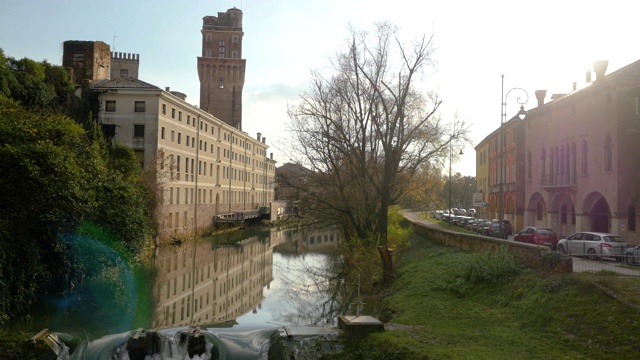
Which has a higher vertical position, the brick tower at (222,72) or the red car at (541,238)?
the brick tower at (222,72)

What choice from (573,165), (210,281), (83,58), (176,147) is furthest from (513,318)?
(83,58)

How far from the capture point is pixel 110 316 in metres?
18.1

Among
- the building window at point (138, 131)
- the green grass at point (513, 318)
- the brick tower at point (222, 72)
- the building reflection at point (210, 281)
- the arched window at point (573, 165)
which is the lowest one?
the building reflection at point (210, 281)

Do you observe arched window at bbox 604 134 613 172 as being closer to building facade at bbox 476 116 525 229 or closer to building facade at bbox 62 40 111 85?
building facade at bbox 476 116 525 229

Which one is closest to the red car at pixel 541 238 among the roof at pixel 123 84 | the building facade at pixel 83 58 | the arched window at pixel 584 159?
the arched window at pixel 584 159

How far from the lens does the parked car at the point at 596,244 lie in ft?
71.1

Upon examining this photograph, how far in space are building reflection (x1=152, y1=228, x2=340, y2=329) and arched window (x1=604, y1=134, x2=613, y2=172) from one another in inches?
685

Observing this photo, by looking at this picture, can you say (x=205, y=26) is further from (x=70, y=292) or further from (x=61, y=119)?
(x=70, y=292)

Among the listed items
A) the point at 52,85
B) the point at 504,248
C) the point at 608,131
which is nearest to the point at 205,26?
the point at 52,85

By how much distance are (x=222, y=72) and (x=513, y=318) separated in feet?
222

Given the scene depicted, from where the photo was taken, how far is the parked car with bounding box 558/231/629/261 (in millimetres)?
21672

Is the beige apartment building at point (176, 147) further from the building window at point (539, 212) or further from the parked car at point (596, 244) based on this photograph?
the building window at point (539, 212)

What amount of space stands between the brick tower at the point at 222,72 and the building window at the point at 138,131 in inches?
1257

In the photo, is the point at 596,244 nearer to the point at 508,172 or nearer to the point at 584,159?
the point at 584,159
